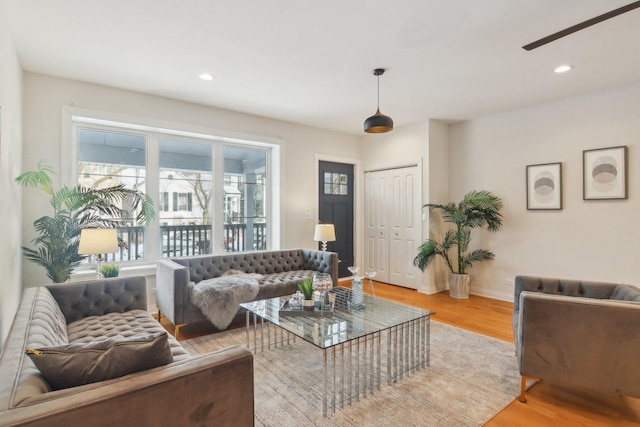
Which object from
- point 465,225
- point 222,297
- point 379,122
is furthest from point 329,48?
point 465,225

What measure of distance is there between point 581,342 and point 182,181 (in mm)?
4480

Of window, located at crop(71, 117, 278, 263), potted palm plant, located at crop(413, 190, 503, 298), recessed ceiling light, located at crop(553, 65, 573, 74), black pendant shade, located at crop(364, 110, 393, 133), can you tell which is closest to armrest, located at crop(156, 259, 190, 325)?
window, located at crop(71, 117, 278, 263)

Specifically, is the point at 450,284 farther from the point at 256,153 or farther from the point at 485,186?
the point at 256,153

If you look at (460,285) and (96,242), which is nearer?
(96,242)

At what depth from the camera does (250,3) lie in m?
2.23

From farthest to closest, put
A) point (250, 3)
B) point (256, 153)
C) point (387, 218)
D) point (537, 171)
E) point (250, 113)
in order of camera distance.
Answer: point (387, 218), point (256, 153), point (250, 113), point (537, 171), point (250, 3)

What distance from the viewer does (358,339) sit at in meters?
2.18

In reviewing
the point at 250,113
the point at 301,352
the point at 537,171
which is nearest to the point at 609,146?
the point at 537,171

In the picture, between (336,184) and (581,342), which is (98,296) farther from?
(336,184)

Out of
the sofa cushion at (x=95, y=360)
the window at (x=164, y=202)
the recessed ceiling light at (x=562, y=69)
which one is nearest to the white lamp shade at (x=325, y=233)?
the window at (x=164, y=202)

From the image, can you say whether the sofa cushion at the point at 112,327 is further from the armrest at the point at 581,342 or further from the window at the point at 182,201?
the armrest at the point at 581,342

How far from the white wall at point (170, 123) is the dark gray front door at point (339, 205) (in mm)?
254

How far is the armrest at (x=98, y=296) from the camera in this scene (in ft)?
8.29

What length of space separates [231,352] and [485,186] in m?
4.69
